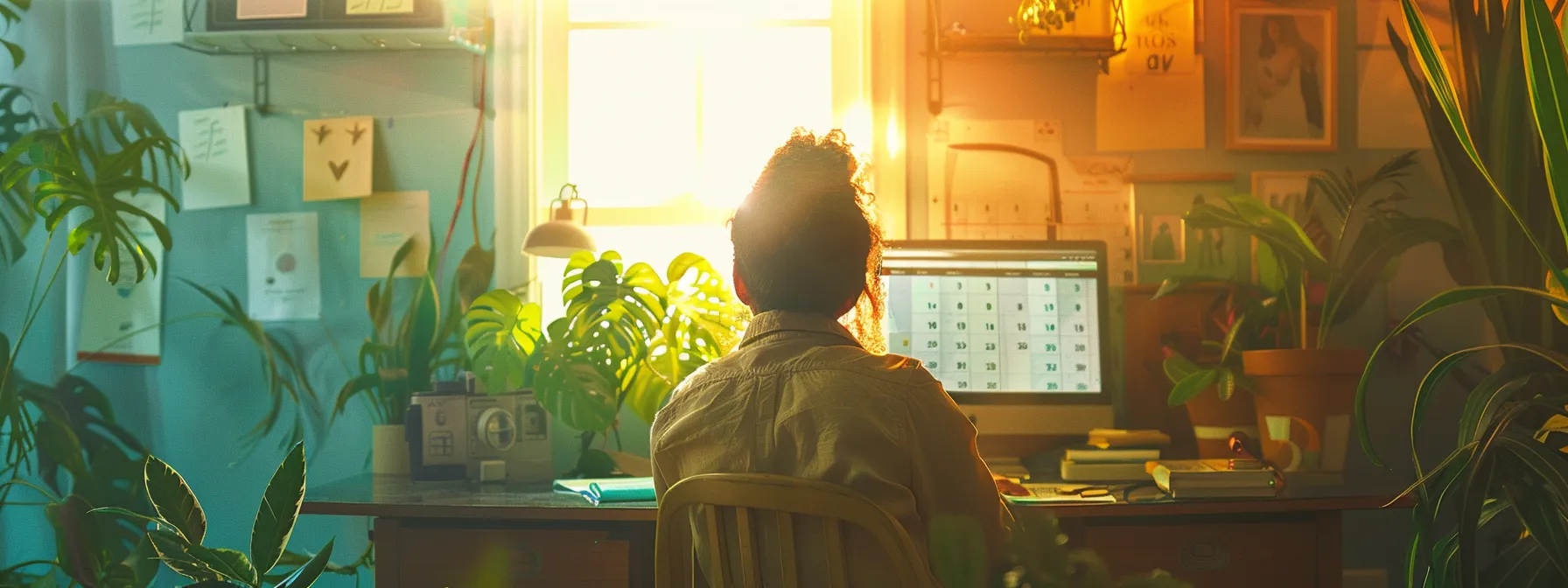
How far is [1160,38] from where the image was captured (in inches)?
89.7

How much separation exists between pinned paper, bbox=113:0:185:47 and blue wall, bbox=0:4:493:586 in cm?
3

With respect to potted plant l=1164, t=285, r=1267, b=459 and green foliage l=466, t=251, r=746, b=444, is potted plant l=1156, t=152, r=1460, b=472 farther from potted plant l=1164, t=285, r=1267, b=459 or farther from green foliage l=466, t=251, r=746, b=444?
green foliage l=466, t=251, r=746, b=444

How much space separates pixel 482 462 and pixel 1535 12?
63.3 inches

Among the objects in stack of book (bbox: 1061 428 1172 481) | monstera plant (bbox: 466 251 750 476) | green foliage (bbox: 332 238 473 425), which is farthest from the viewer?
green foliage (bbox: 332 238 473 425)

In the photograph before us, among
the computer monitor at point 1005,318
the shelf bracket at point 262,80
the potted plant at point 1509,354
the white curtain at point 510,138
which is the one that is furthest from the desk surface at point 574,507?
the shelf bracket at point 262,80

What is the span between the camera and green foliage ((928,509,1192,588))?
321mm

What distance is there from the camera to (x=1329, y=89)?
226 cm

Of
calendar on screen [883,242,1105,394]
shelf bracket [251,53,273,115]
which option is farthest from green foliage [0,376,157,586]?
calendar on screen [883,242,1105,394]

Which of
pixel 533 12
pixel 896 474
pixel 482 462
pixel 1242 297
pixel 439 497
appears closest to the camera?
pixel 896 474

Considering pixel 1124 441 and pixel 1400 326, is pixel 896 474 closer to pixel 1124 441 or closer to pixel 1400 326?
pixel 1400 326

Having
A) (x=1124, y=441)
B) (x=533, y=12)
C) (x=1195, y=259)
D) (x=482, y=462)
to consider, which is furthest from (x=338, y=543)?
(x=1195, y=259)

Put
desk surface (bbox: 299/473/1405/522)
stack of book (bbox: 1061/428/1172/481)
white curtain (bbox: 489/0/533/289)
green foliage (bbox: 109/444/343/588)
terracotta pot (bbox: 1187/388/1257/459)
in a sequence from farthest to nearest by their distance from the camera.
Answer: white curtain (bbox: 489/0/533/289), terracotta pot (bbox: 1187/388/1257/459), stack of book (bbox: 1061/428/1172/481), desk surface (bbox: 299/473/1405/522), green foliage (bbox: 109/444/343/588)

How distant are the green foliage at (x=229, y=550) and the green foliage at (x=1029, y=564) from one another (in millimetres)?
513

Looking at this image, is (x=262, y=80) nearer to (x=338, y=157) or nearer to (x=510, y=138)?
(x=338, y=157)
